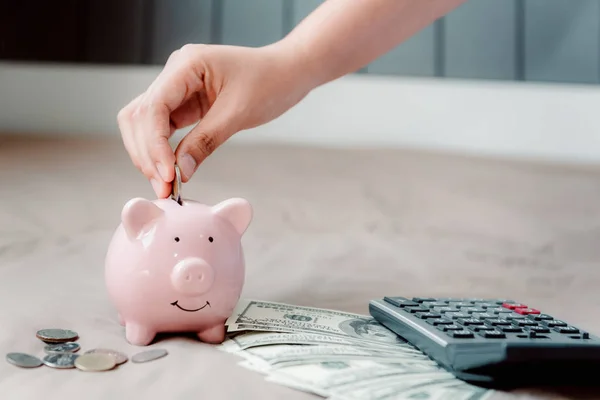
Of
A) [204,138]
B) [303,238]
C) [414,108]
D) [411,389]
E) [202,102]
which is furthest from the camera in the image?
[414,108]

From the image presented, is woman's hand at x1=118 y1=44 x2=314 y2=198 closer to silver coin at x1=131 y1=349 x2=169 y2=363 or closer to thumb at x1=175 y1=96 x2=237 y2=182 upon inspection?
thumb at x1=175 y1=96 x2=237 y2=182

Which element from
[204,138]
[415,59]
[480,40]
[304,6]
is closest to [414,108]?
[415,59]

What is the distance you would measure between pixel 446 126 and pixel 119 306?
1.04 meters

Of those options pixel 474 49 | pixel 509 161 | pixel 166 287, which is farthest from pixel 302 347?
pixel 474 49

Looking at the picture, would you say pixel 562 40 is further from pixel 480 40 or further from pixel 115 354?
pixel 115 354

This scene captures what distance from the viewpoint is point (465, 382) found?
0.41 metres

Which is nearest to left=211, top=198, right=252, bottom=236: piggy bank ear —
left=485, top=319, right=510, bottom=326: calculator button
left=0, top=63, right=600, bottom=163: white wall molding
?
left=485, top=319, right=510, bottom=326: calculator button

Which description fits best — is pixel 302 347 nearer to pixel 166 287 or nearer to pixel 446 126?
pixel 166 287

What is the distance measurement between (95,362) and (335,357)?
17cm

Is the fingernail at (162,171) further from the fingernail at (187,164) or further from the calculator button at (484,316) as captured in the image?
the calculator button at (484,316)

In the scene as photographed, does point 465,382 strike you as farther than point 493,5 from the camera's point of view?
No

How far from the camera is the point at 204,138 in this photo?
24.0 inches

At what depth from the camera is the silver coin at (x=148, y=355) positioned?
430 mm

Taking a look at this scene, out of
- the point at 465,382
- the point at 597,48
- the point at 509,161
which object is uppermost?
the point at 597,48
